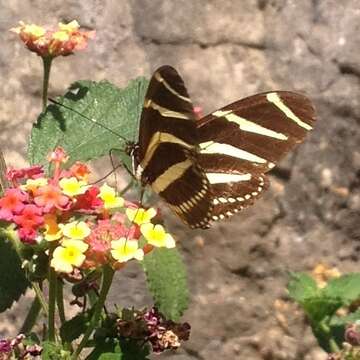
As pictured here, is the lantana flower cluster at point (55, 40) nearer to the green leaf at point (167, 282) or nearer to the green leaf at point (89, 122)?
the green leaf at point (89, 122)

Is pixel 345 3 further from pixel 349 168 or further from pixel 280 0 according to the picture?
pixel 349 168

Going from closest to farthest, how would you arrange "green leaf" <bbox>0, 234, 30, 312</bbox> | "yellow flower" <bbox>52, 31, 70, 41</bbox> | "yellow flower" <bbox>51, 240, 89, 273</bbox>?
"yellow flower" <bbox>51, 240, 89, 273</bbox>
"green leaf" <bbox>0, 234, 30, 312</bbox>
"yellow flower" <bbox>52, 31, 70, 41</bbox>

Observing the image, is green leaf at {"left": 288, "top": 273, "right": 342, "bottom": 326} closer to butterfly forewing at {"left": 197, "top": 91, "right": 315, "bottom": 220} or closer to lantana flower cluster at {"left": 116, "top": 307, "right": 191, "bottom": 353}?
butterfly forewing at {"left": 197, "top": 91, "right": 315, "bottom": 220}

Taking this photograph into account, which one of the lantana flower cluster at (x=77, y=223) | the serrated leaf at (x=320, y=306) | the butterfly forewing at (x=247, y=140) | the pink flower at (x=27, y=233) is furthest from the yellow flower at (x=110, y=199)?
the serrated leaf at (x=320, y=306)

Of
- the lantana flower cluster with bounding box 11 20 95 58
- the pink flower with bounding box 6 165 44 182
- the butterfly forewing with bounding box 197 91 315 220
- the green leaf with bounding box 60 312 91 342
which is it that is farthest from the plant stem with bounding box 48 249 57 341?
the lantana flower cluster with bounding box 11 20 95 58

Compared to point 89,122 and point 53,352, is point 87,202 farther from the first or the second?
point 89,122

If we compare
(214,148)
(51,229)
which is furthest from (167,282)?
(214,148)
